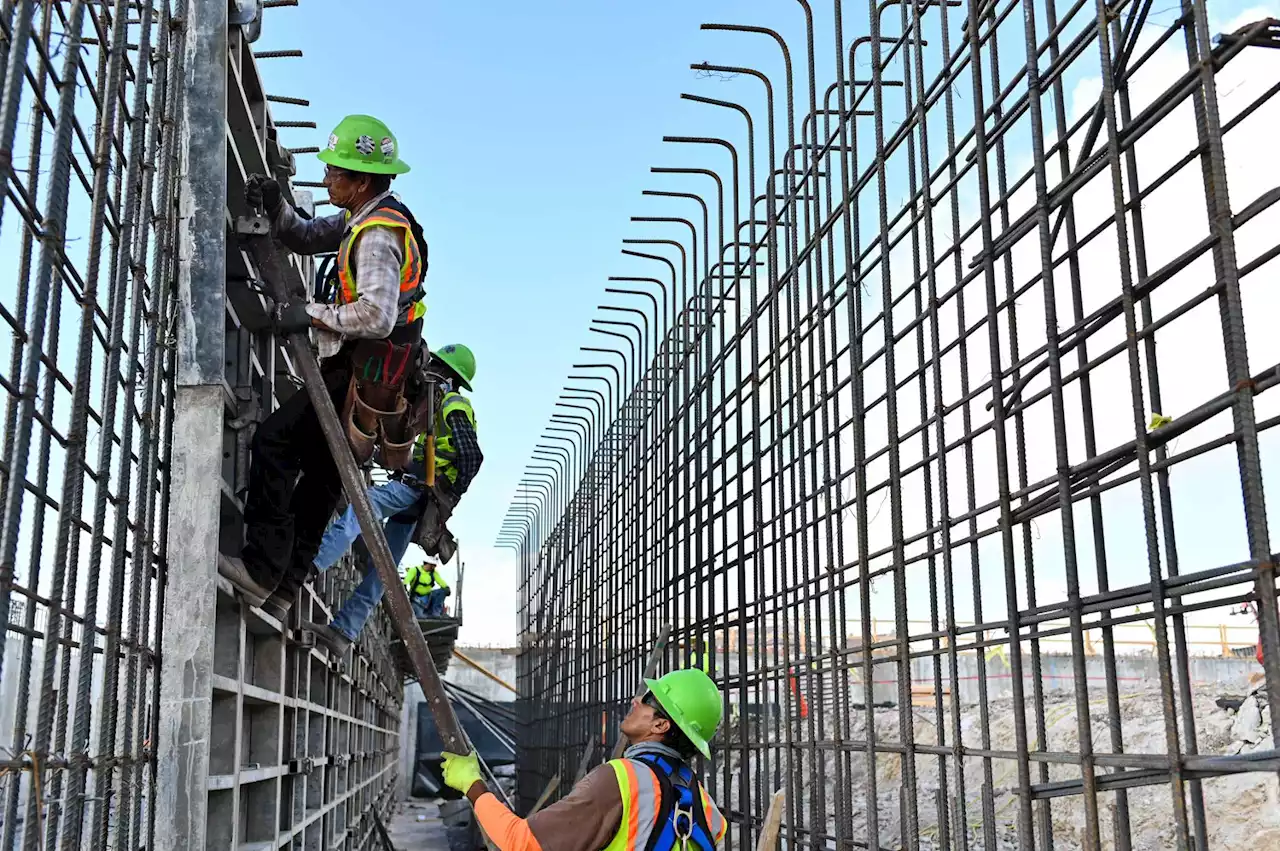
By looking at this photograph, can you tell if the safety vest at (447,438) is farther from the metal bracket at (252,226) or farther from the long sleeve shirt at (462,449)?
the metal bracket at (252,226)

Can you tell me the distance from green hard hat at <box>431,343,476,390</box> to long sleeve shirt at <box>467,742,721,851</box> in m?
4.52

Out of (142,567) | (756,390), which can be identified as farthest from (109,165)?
(756,390)

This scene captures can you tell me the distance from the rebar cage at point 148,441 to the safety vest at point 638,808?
1518 mm

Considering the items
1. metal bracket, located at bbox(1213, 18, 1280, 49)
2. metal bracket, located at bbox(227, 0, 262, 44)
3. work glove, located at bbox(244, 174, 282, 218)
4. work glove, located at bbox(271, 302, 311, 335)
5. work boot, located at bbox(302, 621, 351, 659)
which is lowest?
work boot, located at bbox(302, 621, 351, 659)

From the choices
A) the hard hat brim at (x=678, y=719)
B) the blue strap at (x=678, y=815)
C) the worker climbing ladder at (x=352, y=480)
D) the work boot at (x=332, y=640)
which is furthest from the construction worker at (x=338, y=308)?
the work boot at (x=332, y=640)

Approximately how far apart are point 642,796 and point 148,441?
208 cm

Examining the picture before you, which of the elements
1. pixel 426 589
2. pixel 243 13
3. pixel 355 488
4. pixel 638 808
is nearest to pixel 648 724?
pixel 638 808

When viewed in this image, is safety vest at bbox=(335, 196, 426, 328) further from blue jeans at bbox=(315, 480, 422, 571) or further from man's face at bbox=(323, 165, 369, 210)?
blue jeans at bbox=(315, 480, 422, 571)

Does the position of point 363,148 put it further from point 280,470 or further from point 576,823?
point 576,823

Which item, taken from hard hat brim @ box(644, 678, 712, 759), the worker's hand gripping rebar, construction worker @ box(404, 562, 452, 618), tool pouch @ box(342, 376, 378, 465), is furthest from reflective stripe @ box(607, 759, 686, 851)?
construction worker @ box(404, 562, 452, 618)

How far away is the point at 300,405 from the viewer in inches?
214

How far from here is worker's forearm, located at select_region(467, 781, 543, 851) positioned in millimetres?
4227

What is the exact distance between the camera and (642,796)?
432 centimetres

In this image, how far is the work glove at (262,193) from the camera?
209 inches
